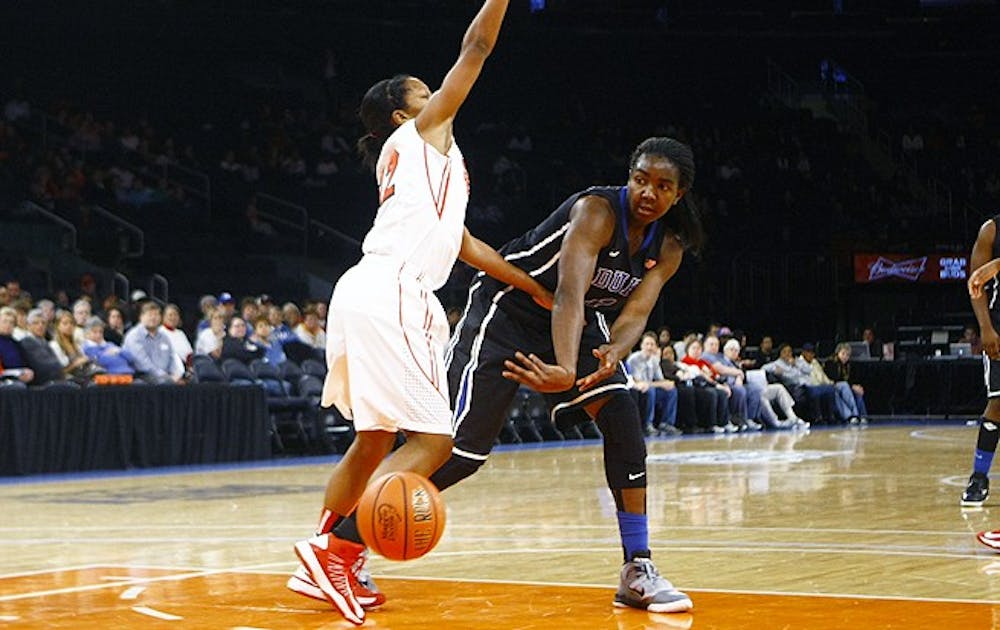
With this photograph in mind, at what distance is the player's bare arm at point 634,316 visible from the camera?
18.7 ft

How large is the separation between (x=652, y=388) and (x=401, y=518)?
586 inches

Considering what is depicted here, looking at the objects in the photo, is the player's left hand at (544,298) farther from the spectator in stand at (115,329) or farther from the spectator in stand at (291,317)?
the spectator in stand at (291,317)

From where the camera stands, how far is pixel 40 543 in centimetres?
800

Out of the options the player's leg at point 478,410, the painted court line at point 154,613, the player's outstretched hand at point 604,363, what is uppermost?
the player's outstretched hand at point 604,363

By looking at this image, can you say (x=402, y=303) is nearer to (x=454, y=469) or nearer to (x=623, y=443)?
(x=454, y=469)

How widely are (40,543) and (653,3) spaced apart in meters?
25.5

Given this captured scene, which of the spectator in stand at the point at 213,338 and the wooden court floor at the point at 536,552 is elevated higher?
the spectator in stand at the point at 213,338

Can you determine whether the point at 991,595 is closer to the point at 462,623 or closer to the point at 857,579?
the point at 857,579

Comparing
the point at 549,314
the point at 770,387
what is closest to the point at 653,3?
the point at 770,387

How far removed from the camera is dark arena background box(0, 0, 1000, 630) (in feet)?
21.1

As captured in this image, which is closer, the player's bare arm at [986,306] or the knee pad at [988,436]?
the player's bare arm at [986,306]

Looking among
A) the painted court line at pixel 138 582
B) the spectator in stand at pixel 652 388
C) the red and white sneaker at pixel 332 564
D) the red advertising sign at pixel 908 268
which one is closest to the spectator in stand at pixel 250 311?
the spectator in stand at pixel 652 388

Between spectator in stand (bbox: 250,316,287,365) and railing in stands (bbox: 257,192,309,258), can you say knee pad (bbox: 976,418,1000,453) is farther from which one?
railing in stands (bbox: 257,192,309,258)

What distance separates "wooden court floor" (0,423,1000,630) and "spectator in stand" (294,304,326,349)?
370 centimetres
